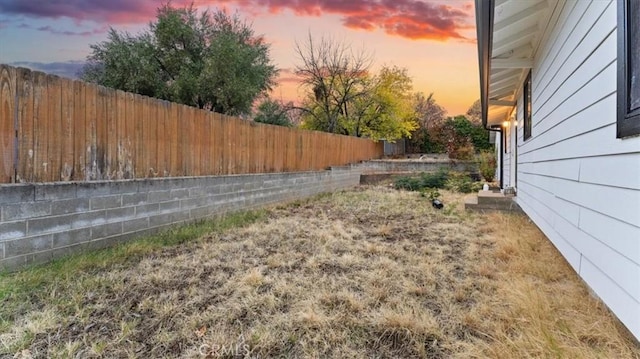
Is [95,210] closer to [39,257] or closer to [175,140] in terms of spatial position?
[39,257]

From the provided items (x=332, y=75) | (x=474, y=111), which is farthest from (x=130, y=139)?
(x=474, y=111)

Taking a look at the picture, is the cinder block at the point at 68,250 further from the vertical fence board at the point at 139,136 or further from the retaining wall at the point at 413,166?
the retaining wall at the point at 413,166

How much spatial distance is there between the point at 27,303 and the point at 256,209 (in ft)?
14.5

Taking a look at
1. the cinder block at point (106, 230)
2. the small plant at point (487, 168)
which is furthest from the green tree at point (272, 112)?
the cinder block at point (106, 230)

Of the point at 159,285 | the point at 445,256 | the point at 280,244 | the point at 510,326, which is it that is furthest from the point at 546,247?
the point at 159,285

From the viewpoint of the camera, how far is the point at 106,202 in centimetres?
372

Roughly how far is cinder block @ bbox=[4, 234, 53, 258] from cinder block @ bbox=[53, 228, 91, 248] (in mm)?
56

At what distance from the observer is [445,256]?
12.4ft

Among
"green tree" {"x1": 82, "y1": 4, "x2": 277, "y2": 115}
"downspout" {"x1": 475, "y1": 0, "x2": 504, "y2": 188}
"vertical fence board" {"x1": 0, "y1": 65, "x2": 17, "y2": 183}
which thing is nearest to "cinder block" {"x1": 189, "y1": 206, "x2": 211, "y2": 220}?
"vertical fence board" {"x1": 0, "y1": 65, "x2": 17, "y2": 183}

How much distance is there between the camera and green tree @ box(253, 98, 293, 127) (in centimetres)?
1814

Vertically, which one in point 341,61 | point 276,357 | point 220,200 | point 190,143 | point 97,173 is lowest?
point 276,357

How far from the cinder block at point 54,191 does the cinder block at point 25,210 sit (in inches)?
2.5

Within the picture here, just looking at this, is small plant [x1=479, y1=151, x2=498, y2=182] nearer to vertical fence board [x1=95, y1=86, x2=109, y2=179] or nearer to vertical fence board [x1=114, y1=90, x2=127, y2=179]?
vertical fence board [x1=114, y1=90, x2=127, y2=179]

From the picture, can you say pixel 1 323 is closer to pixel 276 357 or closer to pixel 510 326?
pixel 276 357
